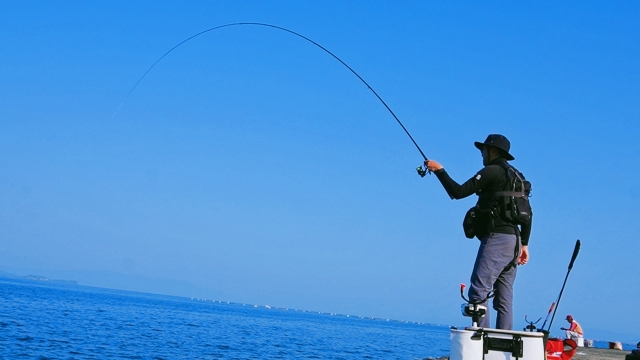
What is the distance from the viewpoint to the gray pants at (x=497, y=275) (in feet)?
21.1

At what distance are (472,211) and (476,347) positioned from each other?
1496 mm

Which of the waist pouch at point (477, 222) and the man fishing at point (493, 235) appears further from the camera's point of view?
the waist pouch at point (477, 222)

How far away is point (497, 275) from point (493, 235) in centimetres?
36

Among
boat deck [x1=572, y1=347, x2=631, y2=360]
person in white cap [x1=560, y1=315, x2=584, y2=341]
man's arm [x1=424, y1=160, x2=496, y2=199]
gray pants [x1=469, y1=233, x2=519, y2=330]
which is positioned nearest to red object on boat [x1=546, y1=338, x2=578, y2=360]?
gray pants [x1=469, y1=233, x2=519, y2=330]

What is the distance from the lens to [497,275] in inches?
256

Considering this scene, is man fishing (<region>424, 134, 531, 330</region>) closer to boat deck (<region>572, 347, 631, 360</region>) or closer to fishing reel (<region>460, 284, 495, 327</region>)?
fishing reel (<region>460, 284, 495, 327</region>)

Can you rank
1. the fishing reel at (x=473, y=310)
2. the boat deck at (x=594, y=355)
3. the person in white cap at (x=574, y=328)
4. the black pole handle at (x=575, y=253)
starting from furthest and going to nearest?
the person in white cap at (x=574, y=328), the boat deck at (x=594, y=355), the black pole handle at (x=575, y=253), the fishing reel at (x=473, y=310)

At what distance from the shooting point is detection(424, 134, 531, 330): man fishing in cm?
648

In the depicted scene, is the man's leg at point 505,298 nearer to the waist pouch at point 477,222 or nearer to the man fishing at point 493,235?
the man fishing at point 493,235

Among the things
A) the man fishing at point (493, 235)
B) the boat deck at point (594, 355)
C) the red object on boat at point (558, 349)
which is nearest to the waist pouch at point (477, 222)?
the man fishing at point (493, 235)

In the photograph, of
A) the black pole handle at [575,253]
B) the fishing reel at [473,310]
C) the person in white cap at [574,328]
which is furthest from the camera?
the person in white cap at [574,328]

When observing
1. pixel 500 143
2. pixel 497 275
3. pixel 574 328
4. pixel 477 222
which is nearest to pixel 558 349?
pixel 497 275

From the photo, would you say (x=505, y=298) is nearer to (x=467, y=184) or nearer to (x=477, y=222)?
(x=477, y=222)

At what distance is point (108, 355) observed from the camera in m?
24.7
